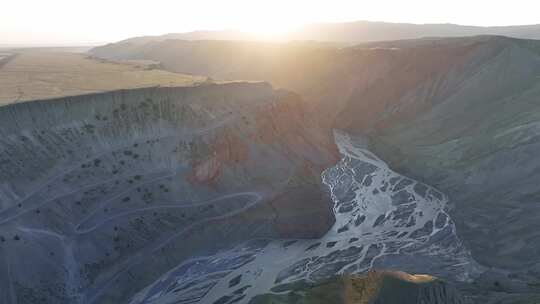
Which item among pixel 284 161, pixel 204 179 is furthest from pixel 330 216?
pixel 204 179

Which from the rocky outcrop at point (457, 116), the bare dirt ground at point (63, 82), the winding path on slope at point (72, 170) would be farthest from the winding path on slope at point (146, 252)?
the rocky outcrop at point (457, 116)

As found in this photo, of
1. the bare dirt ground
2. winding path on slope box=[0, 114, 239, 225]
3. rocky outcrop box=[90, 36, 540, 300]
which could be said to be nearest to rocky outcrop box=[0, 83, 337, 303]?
winding path on slope box=[0, 114, 239, 225]

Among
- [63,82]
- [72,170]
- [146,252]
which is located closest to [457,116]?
[146,252]

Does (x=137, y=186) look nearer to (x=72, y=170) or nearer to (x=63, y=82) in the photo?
(x=72, y=170)

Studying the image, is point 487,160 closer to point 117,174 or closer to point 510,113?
point 510,113

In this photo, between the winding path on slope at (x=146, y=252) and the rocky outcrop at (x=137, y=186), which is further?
the rocky outcrop at (x=137, y=186)

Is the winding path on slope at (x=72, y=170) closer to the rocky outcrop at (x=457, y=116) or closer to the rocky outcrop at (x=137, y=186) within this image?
the rocky outcrop at (x=137, y=186)

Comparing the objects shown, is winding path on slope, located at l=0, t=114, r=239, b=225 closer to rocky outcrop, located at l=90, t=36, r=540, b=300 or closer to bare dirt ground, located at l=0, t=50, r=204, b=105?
bare dirt ground, located at l=0, t=50, r=204, b=105

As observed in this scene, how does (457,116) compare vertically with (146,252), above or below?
above
